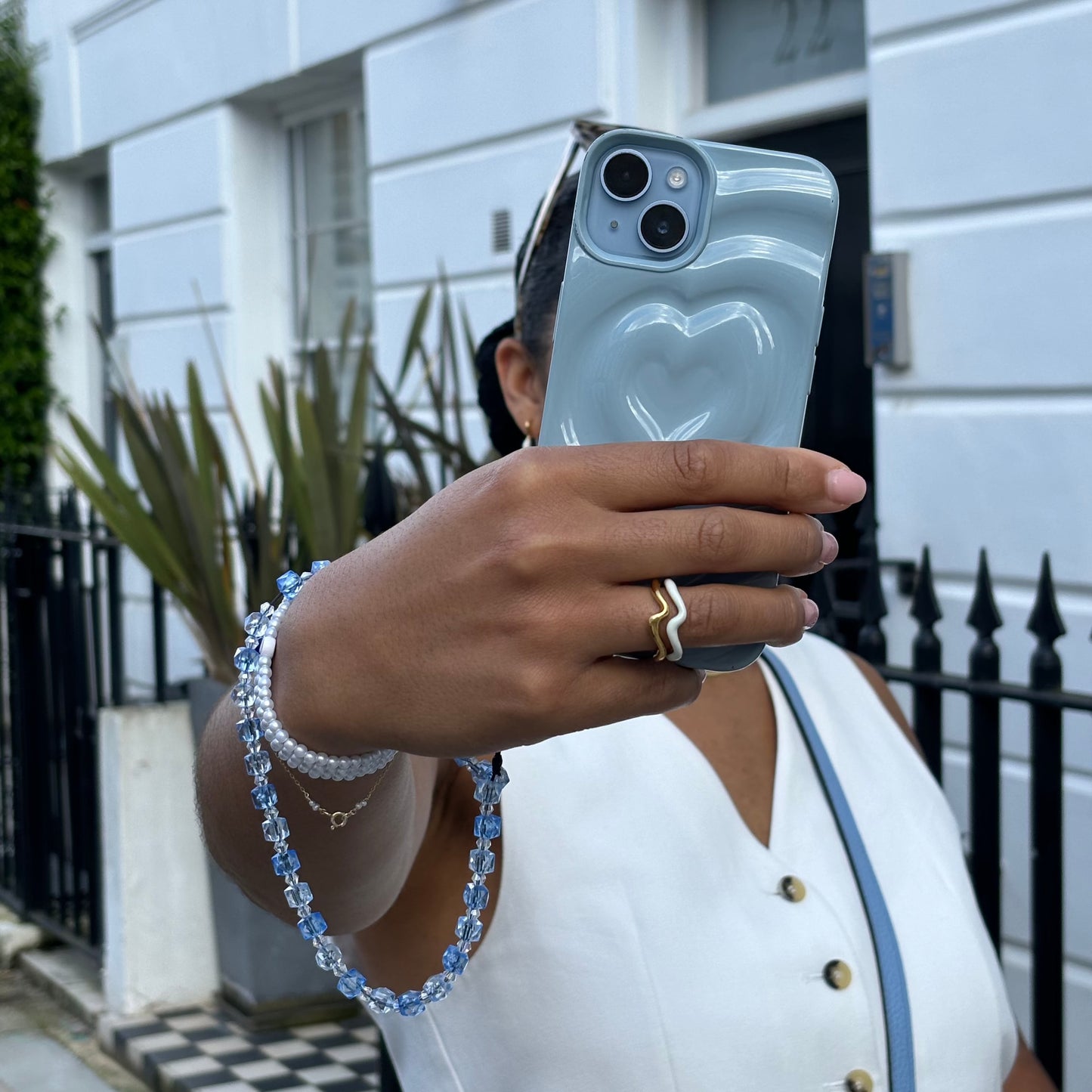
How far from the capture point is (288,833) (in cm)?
99

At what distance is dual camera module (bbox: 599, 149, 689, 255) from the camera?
813mm

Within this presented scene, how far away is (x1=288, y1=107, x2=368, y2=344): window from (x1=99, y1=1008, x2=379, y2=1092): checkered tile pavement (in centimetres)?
366

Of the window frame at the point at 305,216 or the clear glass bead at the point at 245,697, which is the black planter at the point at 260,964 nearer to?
the clear glass bead at the point at 245,697

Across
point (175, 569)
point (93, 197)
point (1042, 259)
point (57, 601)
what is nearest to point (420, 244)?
point (57, 601)

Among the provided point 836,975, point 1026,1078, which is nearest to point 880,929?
point 836,975

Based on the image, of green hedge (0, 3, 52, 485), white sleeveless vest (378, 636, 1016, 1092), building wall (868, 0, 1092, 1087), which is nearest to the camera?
white sleeveless vest (378, 636, 1016, 1092)

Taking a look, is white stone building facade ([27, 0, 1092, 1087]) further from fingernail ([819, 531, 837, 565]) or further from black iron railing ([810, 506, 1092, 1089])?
fingernail ([819, 531, 837, 565])

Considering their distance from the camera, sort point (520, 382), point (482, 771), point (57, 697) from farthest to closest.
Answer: point (57, 697) → point (520, 382) → point (482, 771)

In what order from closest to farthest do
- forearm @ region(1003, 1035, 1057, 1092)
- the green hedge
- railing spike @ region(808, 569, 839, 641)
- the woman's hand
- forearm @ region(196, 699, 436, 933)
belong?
1. the woman's hand
2. forearm @ region(196, 699, 436, 933)
3. forearm @ region(1003, 1035, 1057, 1092)
4. railing spike @ region(808, 569, 839, 641)
5. the green hedge

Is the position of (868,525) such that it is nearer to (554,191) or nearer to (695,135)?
(554,191)

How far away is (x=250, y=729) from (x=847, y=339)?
351 cm

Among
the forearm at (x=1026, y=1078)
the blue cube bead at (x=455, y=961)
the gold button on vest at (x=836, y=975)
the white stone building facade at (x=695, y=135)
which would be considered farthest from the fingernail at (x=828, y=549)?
the white stone building facade at (x=695, y=135)

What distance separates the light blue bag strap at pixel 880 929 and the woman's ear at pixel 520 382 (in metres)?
0.45

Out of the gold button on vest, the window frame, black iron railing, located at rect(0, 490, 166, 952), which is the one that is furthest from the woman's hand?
the window frame
